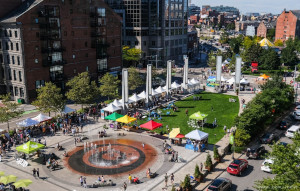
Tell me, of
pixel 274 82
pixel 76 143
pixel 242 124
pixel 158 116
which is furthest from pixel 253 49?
pixel 76 143

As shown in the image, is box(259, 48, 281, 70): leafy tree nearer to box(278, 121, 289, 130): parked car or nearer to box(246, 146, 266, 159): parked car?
box(278, 121, 289, 130): parked car

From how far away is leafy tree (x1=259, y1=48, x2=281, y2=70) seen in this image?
303 feet

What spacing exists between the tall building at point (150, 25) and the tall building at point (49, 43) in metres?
30.2

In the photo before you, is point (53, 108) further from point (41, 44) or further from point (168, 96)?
point (168, 96)

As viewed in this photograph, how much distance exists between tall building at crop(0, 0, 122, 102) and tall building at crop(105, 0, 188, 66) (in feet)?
99.0

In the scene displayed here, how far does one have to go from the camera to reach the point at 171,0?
10862cm

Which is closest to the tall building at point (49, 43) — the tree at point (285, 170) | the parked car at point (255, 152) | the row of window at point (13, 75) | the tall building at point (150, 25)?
the row of window at point (13, 75)

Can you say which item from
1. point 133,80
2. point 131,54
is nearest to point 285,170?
point 133,80

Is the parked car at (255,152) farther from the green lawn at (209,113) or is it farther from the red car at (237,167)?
the green lawn at (209,113)

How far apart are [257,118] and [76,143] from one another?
24326 millimetres

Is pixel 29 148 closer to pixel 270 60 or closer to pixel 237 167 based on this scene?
pixel 237 167

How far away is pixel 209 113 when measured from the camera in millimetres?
53500

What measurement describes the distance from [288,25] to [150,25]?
304 feet

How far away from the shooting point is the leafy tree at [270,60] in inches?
3634
